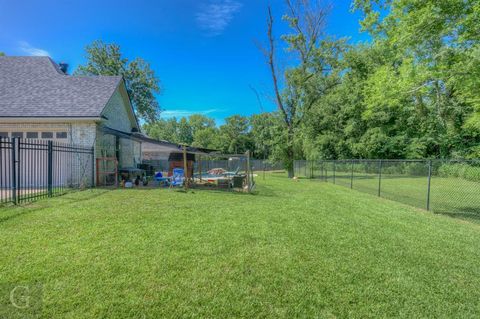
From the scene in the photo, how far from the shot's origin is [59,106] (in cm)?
1179

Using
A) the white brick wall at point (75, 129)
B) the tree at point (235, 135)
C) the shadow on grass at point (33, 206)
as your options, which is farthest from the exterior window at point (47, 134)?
the tree at point (235, 135)

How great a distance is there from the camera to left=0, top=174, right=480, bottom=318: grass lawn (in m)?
2.67

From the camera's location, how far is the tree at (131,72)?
2785cm

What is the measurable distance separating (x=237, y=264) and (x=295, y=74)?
21.9 meters

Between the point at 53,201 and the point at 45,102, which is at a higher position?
the point at 45,102

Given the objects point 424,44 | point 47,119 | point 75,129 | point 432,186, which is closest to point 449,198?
point 432,186

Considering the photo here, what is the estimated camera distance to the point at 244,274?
3342 mm

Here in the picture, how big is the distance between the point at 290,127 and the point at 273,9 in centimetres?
1046

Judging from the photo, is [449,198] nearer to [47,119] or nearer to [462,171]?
[462,171]

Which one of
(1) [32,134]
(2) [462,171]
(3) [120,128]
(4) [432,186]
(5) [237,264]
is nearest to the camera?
(5) [237,264]

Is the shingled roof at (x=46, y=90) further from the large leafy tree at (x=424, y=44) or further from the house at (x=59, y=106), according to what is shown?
the large leafy tree at (x=424, y=44)

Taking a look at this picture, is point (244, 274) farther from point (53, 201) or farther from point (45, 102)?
point (45, 102)

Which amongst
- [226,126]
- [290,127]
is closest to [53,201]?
[290,127]

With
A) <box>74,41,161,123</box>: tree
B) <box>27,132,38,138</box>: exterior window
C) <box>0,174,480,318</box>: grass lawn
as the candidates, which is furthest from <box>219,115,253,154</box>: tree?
<box>0,174,480,318</box>: grass lawn
